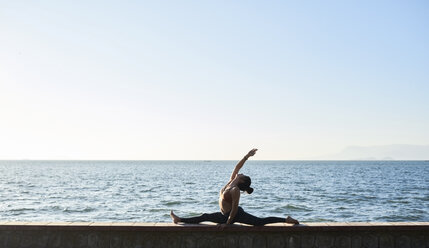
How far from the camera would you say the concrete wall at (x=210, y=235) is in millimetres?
7699

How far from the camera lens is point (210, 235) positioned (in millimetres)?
7781

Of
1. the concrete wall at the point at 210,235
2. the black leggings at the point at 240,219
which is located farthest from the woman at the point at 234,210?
the concrete wall at the point at 210,235

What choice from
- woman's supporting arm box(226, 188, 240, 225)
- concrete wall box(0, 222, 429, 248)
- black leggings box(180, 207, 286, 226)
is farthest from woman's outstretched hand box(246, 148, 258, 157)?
concrete wall box(0, 222, 429, 248)

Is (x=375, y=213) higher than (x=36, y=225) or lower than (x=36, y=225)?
lower

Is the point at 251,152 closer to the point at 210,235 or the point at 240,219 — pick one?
the point at 240,219

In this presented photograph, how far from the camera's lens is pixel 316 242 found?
25.5 feet

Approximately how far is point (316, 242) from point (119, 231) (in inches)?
132

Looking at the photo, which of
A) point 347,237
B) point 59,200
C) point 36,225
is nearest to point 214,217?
point 347,237

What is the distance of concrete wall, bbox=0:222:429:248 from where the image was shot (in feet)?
25.3

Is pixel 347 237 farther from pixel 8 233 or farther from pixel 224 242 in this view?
pixel 8 233

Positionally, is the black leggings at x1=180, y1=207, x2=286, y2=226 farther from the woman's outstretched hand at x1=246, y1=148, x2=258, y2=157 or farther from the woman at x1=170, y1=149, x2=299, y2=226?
the woman's outstretched hand at x1=246, y1=148, x2=258, y2=157

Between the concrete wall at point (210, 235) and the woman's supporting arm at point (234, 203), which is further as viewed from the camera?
the concrete wall at point (210, 235)

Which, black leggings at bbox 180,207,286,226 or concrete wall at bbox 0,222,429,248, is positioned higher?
black leggings at bbox 180,207,286,226

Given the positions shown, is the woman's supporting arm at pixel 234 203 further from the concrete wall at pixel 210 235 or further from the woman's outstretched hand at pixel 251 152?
the woman's outstretched hand at pixel 251 152
